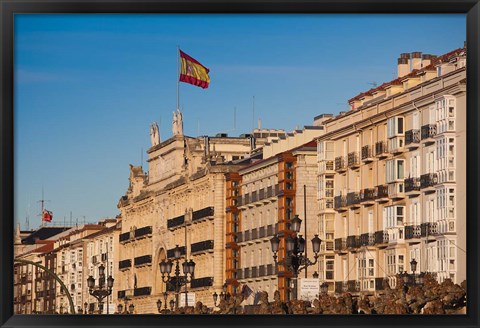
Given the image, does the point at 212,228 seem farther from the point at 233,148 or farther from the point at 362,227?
the point at 362,227

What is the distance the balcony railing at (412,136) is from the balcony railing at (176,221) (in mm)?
45516

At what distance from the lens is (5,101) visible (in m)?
20.2

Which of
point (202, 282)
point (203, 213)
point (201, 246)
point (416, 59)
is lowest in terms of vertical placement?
point (202, 282)

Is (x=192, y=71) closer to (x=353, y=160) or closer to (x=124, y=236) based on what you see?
(x=353, y=160)

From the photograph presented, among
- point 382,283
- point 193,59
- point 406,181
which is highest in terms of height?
point 193,59

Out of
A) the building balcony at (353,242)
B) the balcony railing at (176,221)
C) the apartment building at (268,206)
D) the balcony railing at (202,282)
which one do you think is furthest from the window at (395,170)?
the balcony railing at (176,221)

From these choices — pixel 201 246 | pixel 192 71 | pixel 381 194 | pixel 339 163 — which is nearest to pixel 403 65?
pixel 339 163

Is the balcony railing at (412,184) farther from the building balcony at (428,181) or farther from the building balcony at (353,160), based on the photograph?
the building balcony at (353,160)

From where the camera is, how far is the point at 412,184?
63.6 meters

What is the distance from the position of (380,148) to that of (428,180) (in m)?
6.69

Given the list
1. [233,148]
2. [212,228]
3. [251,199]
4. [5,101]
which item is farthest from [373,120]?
[5,101]

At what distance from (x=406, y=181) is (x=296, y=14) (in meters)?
44.7

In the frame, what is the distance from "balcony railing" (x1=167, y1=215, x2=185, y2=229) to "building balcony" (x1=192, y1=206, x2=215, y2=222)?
3024mm

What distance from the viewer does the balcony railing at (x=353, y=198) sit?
7081cm
